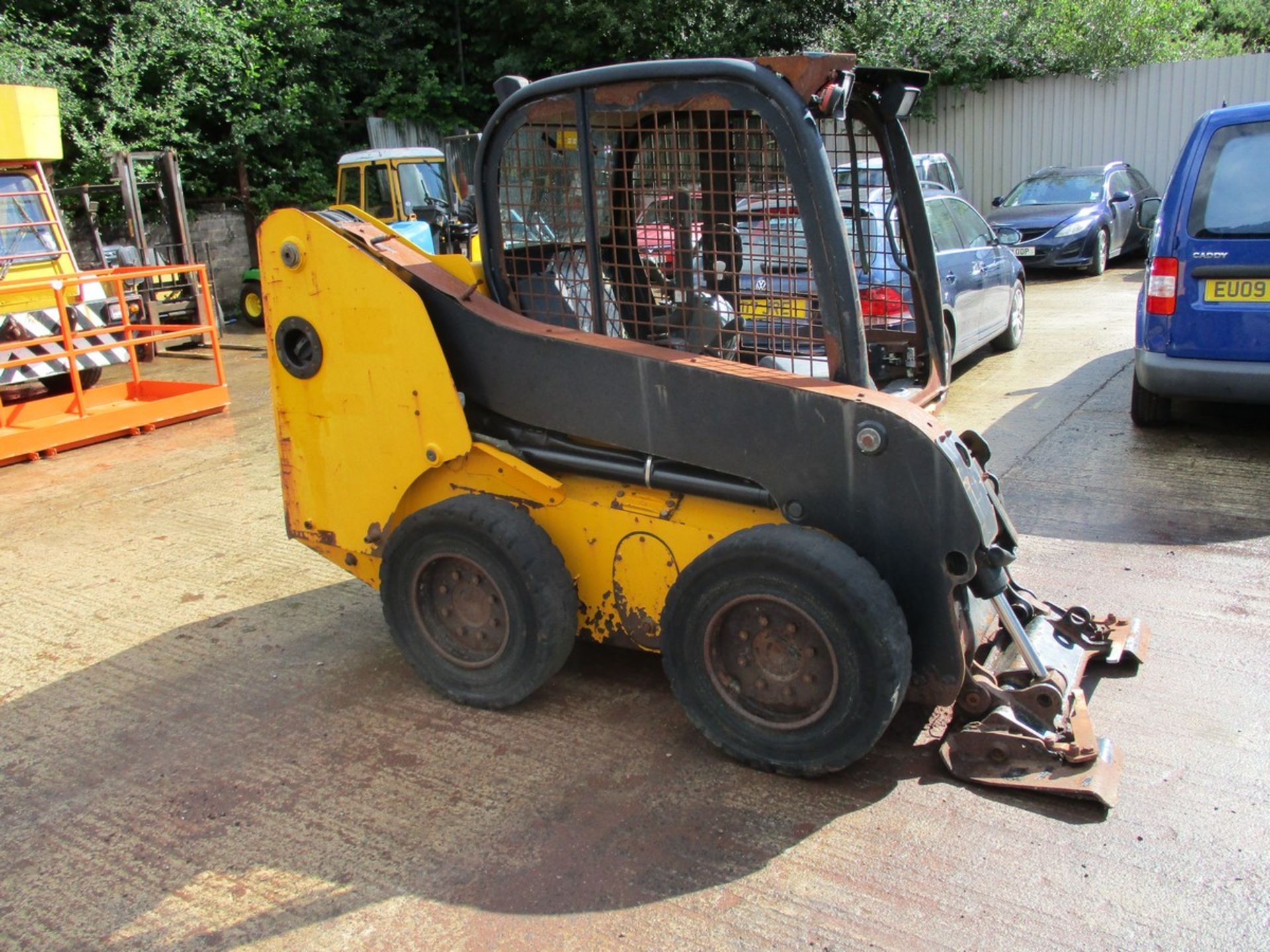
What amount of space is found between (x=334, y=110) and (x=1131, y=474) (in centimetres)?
1676

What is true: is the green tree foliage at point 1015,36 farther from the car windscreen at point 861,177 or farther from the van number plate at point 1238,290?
the car windscreen at point 861,177

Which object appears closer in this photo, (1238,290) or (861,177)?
(861,177)

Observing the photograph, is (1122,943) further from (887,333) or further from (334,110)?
(334,110)

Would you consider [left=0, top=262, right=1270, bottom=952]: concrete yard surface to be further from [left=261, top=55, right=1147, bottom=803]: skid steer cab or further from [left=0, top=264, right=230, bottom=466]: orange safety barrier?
[left=0, top=264, right=230, bottom=466]: orange safety barrier

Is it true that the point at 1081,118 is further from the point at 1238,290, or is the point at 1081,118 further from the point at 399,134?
the point at 1238,290

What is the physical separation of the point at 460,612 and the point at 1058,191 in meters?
Answer: 14.8

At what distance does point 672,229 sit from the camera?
11.5ft

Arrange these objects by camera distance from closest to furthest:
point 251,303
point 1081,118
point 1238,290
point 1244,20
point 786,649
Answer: point 786,649
point 1238,290
point 251,303
point 1081,118
point 1244,20

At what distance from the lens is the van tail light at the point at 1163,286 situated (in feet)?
20.4

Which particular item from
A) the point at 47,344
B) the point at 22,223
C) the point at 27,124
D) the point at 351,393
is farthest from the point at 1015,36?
the point at 351,393

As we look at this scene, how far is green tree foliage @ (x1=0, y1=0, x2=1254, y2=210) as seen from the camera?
54.3 feet

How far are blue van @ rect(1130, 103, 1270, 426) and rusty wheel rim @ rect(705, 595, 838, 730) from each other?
14.0ft

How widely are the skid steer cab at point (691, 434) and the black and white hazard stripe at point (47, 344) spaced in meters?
5.90

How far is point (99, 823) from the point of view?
3.45 metres
